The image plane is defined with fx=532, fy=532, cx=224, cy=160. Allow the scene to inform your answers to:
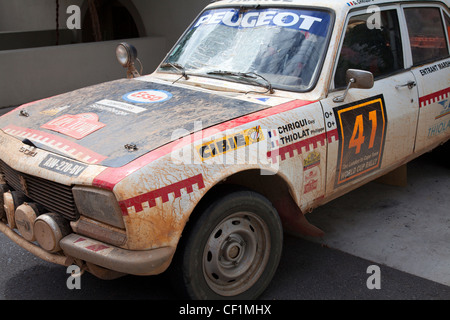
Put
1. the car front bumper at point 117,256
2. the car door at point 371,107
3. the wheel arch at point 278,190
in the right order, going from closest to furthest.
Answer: the car front bumper at point 117,256 < the wheel arch at point 278,190 < the car door at point 371,107

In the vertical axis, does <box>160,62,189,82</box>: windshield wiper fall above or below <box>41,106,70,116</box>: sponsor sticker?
above

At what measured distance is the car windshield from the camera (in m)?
3.79

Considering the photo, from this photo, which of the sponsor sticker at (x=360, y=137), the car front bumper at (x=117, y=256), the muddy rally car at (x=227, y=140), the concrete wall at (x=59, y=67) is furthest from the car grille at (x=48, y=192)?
the concrete wall at (x=59, y=67)

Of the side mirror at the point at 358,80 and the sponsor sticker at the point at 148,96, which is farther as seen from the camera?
the sponsor sticker at the point at 148,96

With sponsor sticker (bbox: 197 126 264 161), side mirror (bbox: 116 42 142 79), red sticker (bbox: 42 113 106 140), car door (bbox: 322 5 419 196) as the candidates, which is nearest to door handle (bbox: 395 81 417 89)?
car door (bbox: 322 5 419 196)

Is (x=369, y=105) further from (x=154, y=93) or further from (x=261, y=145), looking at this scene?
(x=154, y=93)

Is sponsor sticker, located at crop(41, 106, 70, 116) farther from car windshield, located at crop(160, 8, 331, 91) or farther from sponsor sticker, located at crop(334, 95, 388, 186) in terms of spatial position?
sponsor sticker, located at crop(334, 95, 388, 186)

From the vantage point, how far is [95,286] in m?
3.64

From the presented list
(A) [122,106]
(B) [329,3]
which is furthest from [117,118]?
(B) [329,3]

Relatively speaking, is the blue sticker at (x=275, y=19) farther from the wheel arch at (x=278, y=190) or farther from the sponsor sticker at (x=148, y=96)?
the wheel arch at (x=278, y=190)

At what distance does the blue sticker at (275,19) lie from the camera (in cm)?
390

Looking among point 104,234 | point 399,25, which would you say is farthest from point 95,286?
point 399,25

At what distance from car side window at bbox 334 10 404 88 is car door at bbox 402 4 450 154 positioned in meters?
0.20

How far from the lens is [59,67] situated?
9000mm
